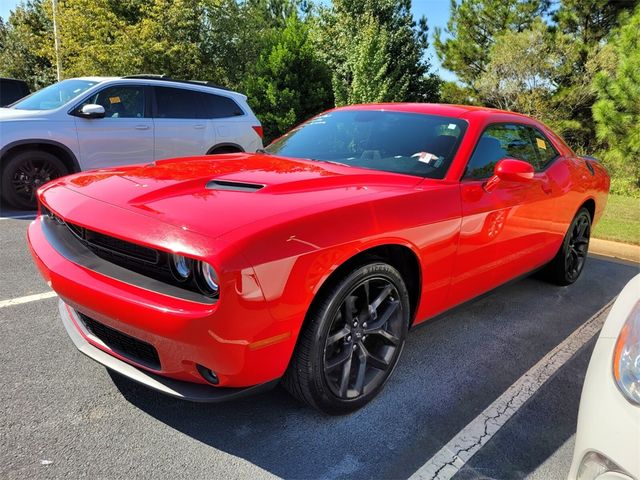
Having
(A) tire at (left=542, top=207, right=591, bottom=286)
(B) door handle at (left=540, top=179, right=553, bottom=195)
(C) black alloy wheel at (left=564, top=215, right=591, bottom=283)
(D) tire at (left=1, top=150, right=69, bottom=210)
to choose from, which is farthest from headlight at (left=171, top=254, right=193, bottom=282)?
(D) tire at (left=1, top=150, right=69, bottom=210)

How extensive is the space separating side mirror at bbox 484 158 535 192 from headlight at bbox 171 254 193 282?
6.40 feet

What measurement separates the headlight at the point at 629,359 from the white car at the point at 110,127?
6520 mm

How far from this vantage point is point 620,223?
25.6 feet

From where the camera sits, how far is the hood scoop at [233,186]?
244 centimetres

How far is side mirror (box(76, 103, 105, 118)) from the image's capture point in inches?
255

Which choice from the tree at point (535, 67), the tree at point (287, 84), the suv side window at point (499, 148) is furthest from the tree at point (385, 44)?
the suv side window at point (499, 148)

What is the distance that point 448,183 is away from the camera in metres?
2.91

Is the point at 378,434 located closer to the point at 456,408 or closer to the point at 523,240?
the point at 456,408

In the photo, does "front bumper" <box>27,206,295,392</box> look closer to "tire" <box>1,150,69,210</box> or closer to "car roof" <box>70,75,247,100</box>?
"tire" <box>1,150,69,210</box>

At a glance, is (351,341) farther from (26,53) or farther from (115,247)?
(26,53)

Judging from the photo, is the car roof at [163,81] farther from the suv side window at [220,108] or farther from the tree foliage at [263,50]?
the tree foliage at [263,50]

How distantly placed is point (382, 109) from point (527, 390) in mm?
2192

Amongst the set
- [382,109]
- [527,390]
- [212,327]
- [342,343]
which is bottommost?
[527,390]

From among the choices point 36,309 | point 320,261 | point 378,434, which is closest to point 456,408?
point 378,434
